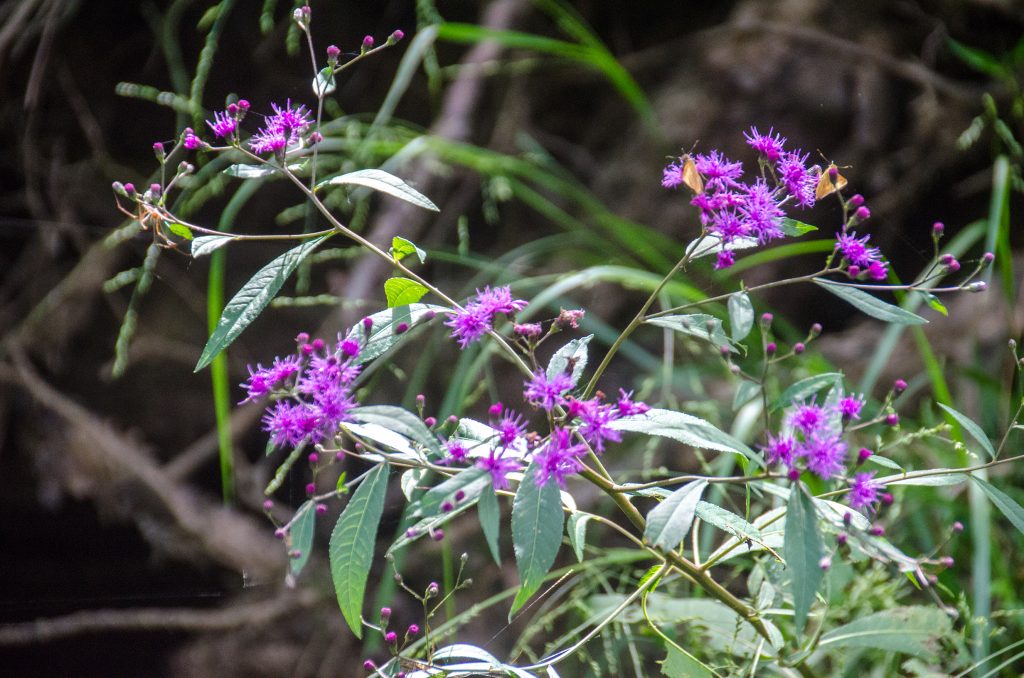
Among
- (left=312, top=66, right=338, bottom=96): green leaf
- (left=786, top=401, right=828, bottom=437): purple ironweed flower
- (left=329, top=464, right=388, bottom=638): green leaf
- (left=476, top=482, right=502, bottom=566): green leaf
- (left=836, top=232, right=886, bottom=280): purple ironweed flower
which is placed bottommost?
(left=329, top=464, right=388, bottom=638): green leaf

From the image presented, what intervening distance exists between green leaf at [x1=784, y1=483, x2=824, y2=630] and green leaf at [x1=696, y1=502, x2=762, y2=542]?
8cm

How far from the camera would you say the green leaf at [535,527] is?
0.43 meters

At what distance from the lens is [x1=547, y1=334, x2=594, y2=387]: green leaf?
19.0 inches

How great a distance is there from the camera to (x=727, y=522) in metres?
0.55

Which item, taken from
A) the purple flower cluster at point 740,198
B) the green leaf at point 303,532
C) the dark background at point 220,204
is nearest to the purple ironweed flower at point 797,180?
the purple flower cluster at point 740,198

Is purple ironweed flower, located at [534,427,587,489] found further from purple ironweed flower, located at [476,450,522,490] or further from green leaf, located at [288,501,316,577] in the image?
green leaf, located at [288,501,316,577]

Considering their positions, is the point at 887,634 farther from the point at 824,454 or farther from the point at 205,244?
the point at 205,244

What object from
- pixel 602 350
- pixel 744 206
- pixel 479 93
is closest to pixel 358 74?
pixel 479 93

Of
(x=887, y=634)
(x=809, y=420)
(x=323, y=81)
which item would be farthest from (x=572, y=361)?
(x=887, y=634)

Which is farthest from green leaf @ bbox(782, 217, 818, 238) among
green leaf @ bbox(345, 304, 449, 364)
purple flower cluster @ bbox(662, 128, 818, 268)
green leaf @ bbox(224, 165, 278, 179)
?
green leaf @ bbox(224, 165, 278, 179)

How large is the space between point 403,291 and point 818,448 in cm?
27

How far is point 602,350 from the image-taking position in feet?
4.75

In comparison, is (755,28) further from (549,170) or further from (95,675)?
(95,675)

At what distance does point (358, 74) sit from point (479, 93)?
9.2 inches
